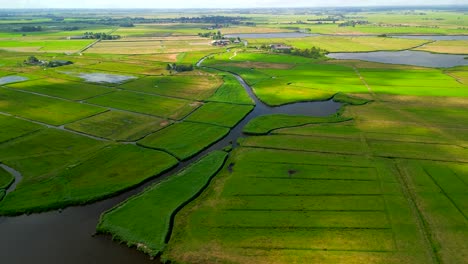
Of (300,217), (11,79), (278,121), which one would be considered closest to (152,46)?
(11,79)

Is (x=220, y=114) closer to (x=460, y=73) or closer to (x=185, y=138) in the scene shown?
(x=185, y=138)

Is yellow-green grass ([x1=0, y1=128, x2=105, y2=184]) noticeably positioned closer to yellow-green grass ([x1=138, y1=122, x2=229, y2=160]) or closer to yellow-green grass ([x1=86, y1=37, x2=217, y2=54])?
yellow-green grass ([x1=138, y1=122, x2=229, y2=160])

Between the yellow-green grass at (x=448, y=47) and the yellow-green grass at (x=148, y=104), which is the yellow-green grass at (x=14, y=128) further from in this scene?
the yellow-green grass at (x=448, y=47)

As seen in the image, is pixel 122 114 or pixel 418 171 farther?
pixel 122 114

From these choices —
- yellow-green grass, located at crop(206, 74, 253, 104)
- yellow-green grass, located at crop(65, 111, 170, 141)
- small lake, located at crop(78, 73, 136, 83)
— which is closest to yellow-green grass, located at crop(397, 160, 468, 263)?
yellow-green grass, located at crop(206, 74, 253, 104)

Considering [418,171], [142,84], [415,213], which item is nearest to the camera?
[415,213]

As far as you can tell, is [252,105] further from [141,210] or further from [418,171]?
[141,210]

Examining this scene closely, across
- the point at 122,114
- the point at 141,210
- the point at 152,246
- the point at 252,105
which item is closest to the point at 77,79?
the point at 122,114
